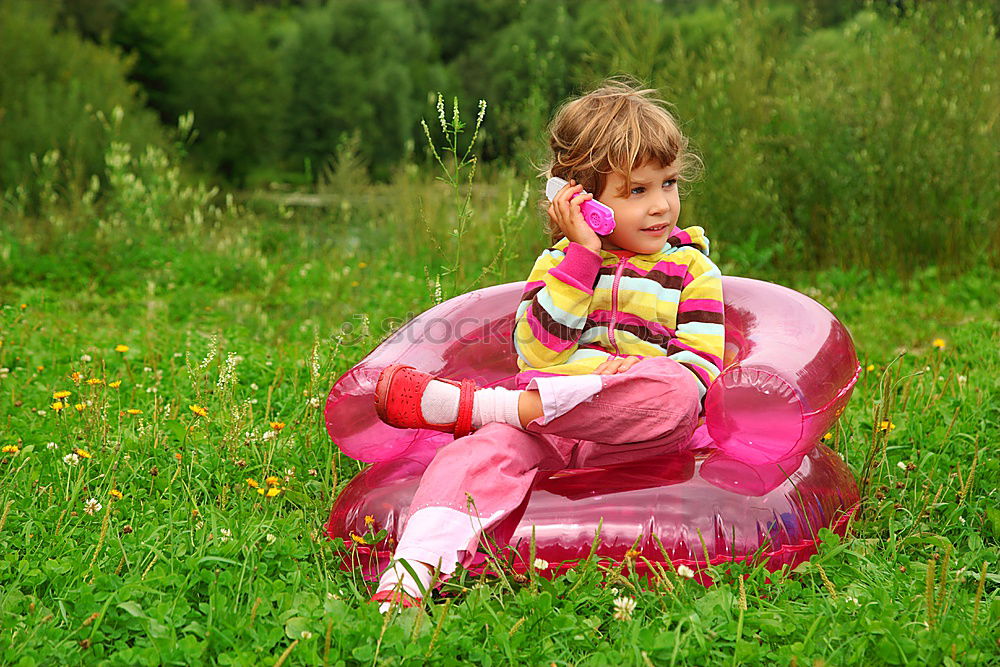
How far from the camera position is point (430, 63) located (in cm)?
2855

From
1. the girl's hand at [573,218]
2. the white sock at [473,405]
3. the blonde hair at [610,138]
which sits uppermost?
the blonde hair at [610,138]

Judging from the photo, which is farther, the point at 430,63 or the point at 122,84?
the point at 430,63

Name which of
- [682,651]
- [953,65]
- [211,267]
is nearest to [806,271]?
[953,65]

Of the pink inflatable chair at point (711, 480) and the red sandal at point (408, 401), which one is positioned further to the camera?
the red sandal at point (408, 401)

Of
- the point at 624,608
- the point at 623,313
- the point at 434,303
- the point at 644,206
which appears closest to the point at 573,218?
the point at 644,206

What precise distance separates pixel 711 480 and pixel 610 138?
97cm

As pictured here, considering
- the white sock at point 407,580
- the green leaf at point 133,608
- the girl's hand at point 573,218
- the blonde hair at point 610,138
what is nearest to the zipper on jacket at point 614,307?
the girl's hand at point 573,218

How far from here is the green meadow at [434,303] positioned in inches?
83.5

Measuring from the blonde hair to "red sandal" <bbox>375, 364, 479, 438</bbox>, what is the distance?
2.39ft

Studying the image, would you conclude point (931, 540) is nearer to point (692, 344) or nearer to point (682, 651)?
point (692, 344)

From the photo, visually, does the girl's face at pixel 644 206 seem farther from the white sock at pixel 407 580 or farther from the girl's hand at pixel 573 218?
the white sock at pixel 407 580

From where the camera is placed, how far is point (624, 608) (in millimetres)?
2219

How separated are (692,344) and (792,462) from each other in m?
0.41

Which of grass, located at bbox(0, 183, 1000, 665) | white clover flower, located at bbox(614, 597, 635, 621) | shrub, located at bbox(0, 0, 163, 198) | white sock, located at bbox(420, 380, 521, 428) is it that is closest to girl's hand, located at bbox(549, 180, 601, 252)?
white sock, located at bbox(420, 380, 521, 428)
